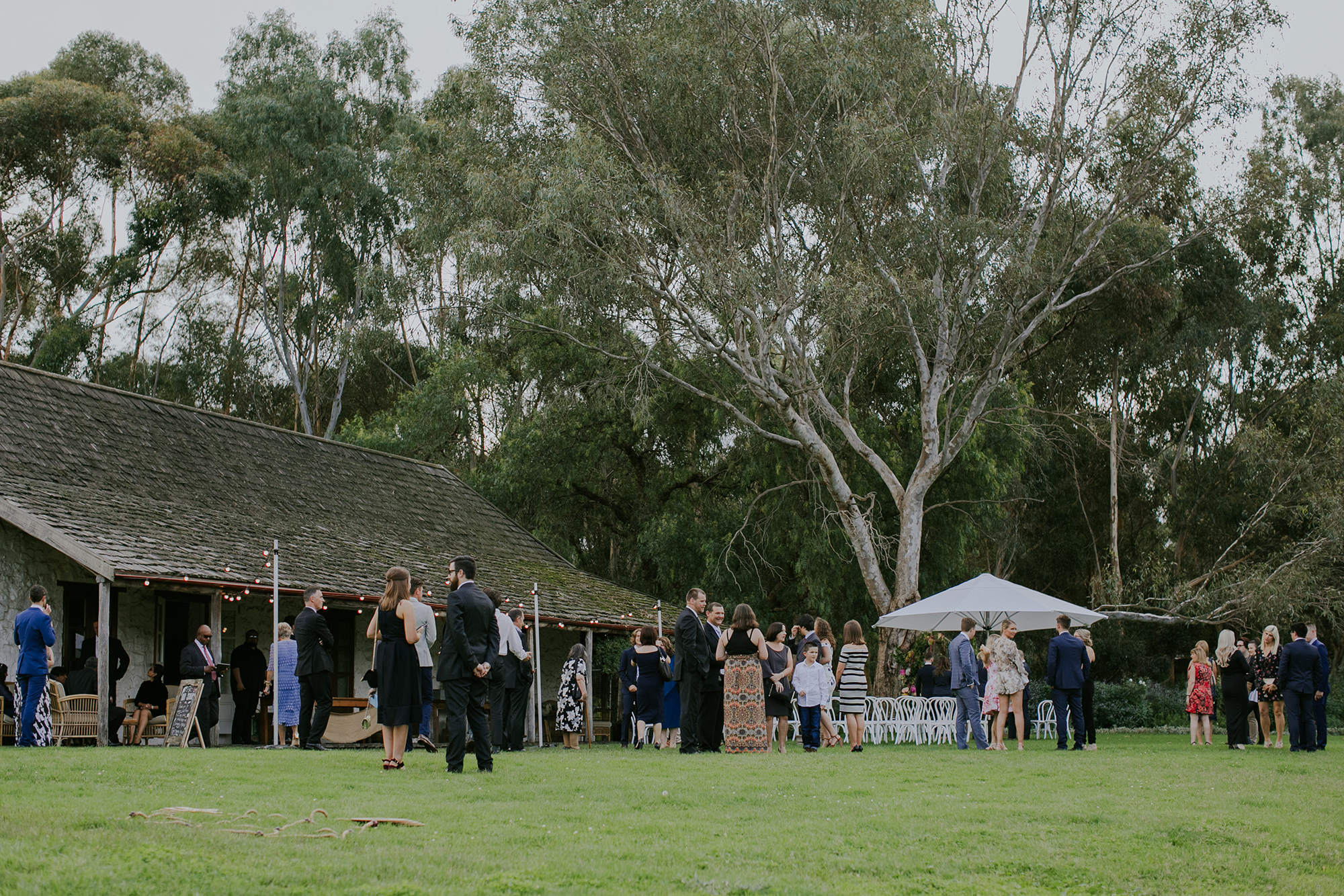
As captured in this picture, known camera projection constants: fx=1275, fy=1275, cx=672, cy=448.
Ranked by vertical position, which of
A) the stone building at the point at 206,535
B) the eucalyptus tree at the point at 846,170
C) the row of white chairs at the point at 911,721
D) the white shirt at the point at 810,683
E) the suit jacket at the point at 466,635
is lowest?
the row of white chairs at the point at 911,721

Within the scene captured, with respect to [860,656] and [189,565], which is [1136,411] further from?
[189,565]

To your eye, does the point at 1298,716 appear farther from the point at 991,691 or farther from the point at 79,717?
the point at 79,717

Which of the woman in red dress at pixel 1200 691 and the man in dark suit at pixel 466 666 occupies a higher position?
the man in dark suit at pixel 466 666

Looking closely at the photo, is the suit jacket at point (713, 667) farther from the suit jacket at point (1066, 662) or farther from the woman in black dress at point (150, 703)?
Result: the woman in black dress at point (150, 703)

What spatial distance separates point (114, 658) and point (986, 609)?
11521 mm

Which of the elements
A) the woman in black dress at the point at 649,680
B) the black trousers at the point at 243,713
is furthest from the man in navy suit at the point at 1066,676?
the black trousers at the point at 243,713

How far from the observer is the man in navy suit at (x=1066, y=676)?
587 inches

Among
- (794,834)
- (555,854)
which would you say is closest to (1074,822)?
(794,834)

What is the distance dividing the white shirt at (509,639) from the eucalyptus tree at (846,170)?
35.6 ft

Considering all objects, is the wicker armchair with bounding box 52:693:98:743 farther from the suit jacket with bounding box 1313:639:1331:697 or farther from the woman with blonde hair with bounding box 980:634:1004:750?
the suit jacket with bounding box 1313:639:1331:697

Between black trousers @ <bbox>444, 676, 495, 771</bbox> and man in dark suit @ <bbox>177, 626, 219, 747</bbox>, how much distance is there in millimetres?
6119

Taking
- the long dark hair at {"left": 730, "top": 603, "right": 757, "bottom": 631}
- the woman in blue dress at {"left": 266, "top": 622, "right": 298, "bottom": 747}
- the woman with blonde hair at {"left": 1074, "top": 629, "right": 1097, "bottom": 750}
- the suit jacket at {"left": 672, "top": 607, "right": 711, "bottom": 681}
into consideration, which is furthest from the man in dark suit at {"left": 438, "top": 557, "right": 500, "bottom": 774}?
the woman with blonde hair at {"left": 1074, "top": 629, "right": 1097, "bottom": 750}

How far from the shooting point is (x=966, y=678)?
1568 centimetres

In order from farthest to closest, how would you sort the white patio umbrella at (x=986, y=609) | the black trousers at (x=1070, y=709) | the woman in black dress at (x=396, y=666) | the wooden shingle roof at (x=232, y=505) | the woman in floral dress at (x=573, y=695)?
the white patio umbrella at (x=986, y=609) → the woman in floral dress at (x=573, y=695) → the wooden shingle roof at (x=232, y=505) → the black trousers at (x=1070, y=709) → the woman in black dress at (x=396, y=666)
